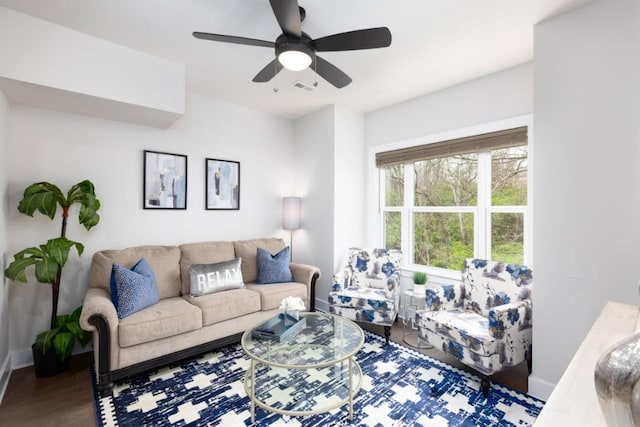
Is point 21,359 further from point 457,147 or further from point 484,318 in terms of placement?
point 457,147

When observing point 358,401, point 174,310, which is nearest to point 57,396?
point 174,310

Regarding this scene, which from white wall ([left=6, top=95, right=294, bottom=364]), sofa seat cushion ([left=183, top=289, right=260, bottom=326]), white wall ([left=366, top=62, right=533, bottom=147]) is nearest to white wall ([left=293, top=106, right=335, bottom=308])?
white wall ([left=6, top=95, right=294, bottom=364])

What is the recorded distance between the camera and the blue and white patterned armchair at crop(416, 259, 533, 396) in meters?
2.23

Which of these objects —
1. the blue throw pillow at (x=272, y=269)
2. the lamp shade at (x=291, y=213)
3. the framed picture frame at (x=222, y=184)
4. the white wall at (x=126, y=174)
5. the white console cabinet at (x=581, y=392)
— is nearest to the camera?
the white console cabinet at (x=581, y=392)

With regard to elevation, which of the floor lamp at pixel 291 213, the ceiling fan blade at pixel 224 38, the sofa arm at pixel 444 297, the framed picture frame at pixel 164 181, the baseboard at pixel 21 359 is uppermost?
the ceiling fan blade at pixel 224 38

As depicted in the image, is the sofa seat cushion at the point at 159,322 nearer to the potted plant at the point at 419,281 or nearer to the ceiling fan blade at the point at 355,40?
the potted plant at the point at 419,281

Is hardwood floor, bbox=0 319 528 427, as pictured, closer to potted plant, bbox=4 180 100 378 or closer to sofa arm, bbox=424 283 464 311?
potted plant, bbox=4 180 100 378

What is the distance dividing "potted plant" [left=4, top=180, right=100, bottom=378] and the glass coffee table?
1520mm

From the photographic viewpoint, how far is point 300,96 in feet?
12.0

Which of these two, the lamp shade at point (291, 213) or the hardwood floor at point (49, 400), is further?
the lamp shade at point (291, 213)

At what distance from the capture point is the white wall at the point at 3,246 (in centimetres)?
238

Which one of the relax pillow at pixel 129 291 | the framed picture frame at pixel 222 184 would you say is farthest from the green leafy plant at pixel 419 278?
the relax pillow at pixel 129 291

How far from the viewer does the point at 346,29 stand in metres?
2.33

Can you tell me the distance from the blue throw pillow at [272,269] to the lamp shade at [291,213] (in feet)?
2.45
